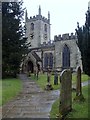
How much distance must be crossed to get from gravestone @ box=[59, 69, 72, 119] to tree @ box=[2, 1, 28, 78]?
20389 millimetres

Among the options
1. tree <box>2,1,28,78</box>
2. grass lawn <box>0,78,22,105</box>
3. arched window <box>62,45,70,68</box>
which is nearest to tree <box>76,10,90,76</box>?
grass lawn <box>0,78,22,105</box>

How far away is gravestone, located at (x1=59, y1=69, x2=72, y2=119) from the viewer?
779 cm

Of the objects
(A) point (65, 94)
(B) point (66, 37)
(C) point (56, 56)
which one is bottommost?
(A) point (65, 94)

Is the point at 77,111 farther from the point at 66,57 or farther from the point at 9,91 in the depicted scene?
the point at 66,57

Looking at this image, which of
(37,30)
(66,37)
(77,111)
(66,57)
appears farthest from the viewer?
(37,30)

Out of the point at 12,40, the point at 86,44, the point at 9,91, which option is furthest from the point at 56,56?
the point at 86,44

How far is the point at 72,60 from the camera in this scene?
47.5 metres

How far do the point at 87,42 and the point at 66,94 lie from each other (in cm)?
660

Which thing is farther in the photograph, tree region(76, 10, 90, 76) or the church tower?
the church tower

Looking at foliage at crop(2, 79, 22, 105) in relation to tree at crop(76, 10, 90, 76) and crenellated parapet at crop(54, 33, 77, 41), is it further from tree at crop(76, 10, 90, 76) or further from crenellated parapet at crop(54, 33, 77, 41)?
crenellated parapet at crop(54, 33, 77, 41)

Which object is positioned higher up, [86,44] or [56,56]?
[56,56]

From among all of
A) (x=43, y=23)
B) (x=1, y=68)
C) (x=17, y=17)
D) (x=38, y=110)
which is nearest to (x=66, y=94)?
(x=38, y=110)

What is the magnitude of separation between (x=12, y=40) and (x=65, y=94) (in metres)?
23.8

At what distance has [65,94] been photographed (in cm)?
817
